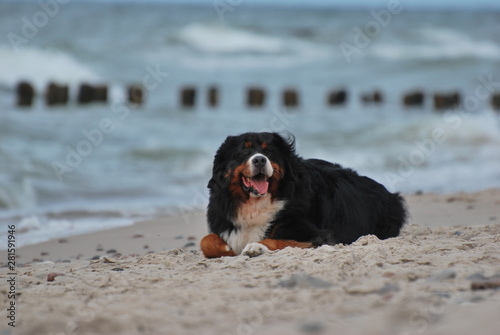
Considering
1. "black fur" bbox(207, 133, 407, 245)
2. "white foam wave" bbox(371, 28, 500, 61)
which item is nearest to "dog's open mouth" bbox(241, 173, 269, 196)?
"black fur" bbox(207, 133, 407, 245)

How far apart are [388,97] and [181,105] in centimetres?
674

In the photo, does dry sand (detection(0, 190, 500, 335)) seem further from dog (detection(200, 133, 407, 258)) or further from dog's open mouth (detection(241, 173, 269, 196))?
dog's open mouth (detection(241, 173, 269, 196))

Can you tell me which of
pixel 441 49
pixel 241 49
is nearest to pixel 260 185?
pixel 241 49

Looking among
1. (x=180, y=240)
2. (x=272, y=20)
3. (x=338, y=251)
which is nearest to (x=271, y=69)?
(x=272, y=20)

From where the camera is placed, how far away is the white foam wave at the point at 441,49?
33250 mm

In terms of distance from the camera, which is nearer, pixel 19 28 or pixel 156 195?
pixel 156 195

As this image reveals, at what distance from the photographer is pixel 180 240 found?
8.28m

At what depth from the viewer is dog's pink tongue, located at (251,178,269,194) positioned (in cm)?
628

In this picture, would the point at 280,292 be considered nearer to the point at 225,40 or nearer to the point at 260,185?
the point at 260,185

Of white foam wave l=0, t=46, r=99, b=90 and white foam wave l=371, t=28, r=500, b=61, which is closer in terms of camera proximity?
white foam wave l=0, t=46, r=99, b=90

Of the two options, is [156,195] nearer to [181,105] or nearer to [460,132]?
[460,132]

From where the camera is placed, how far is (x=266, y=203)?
6395 millimetres

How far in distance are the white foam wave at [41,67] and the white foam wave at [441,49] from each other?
40.4 feet

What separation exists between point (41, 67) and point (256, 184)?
22037 mm
